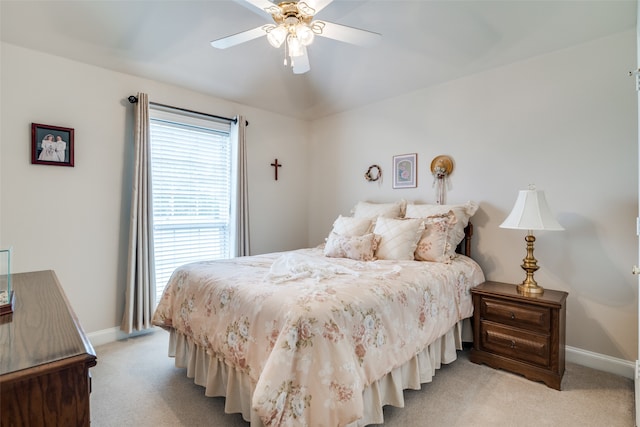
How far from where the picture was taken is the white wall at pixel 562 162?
234 cm

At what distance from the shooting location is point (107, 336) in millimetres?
2926

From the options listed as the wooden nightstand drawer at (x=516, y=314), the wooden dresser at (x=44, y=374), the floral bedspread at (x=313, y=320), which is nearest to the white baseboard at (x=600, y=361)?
the wooden nightstand drawer at (x=516, y=314)

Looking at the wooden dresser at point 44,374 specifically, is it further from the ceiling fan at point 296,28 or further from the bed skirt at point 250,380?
the ceiling fan at point 296,28

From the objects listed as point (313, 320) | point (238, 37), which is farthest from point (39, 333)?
point (238, 37)

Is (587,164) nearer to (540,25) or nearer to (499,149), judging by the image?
(499,149)

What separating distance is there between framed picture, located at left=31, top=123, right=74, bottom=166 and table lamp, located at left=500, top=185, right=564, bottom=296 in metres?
3.64

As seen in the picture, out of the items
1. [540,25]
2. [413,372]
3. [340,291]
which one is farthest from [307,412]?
[540,25]

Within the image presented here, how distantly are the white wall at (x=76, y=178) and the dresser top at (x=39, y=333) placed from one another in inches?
59.6

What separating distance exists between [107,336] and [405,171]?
11.2 feet

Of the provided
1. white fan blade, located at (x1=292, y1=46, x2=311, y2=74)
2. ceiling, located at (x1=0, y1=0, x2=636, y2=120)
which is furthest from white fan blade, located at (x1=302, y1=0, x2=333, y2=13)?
ceiling, located at (x1=0, y1=0, x2=636, y2=120)

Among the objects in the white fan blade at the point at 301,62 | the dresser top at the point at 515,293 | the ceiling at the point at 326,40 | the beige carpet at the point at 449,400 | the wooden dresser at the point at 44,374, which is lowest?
the beige carpet at the point at 449,400

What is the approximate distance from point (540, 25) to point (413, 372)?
2.72m

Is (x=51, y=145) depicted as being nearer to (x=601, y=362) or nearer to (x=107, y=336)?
(x=107, y=336)

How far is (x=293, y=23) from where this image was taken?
196 centimetres
